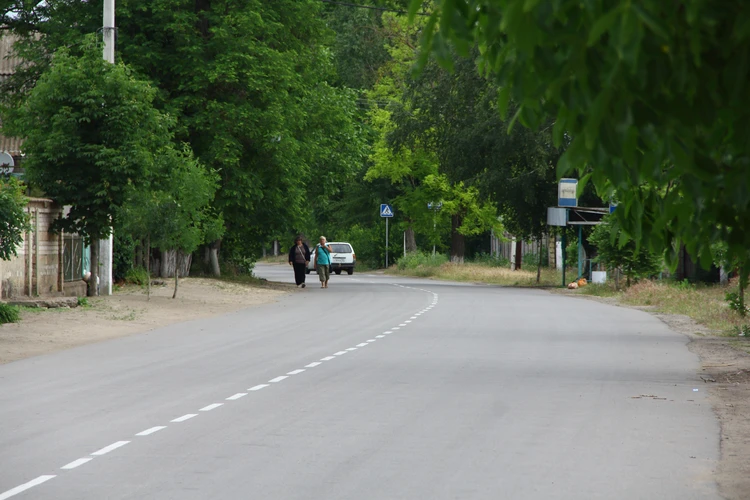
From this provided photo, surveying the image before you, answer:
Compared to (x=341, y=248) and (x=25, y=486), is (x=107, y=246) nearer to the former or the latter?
(x=25, y=486)

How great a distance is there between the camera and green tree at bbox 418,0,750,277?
142 inches

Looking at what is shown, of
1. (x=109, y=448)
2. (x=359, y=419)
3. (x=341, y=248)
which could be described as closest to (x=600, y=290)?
(x=341, y=248)

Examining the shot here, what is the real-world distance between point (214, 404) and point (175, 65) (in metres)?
28.7

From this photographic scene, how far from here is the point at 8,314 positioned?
22.9 m

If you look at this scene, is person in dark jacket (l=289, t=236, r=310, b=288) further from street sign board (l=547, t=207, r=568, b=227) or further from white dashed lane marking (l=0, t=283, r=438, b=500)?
white dashed lane marking (l=0, t=283, r=438, b=500)

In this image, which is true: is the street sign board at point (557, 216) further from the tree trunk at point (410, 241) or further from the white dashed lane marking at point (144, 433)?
the white dashed lane marking at point (144, 433)

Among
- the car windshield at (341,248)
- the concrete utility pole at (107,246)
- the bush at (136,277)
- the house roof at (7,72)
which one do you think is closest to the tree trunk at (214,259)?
the house roof at (7,72)

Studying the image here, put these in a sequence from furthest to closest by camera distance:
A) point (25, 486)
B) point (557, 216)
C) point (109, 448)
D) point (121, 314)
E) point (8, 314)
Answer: point (557, 216), point (121, 314), point (8, 314), point (109, 448), point (25, 486)

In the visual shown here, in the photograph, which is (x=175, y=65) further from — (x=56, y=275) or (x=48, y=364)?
(x=48, y=364)

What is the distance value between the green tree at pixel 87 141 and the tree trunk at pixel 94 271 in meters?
1.30

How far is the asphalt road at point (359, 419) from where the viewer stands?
8.27m

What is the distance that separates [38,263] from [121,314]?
8.60 feet

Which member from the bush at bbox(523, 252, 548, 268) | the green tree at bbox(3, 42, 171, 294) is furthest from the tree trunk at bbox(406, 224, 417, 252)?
the green tree at bbox(3, 42, 171, 294)

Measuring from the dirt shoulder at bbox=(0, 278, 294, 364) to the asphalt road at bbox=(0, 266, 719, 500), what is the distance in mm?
952
